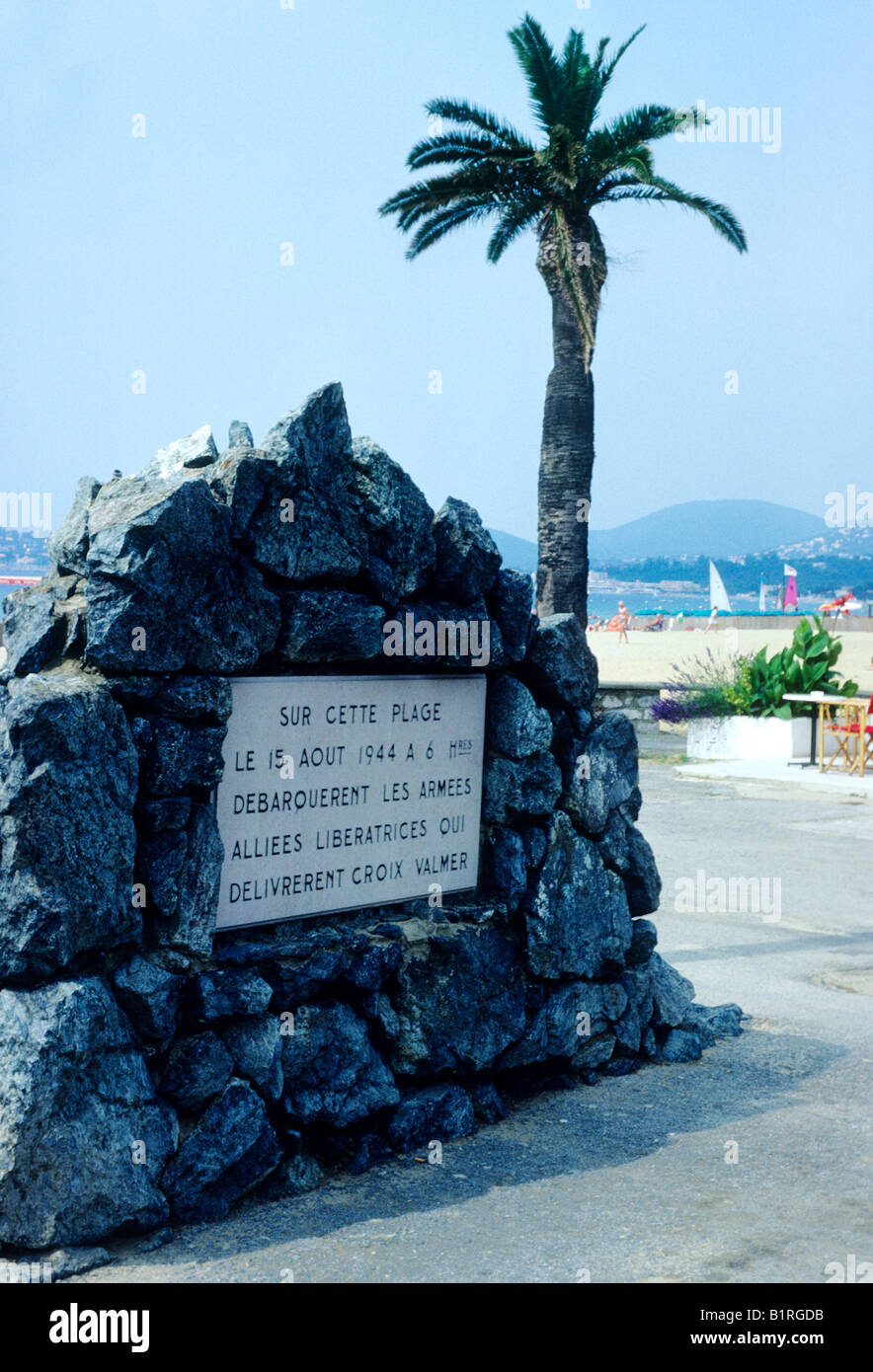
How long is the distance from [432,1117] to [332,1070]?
1.60 feet

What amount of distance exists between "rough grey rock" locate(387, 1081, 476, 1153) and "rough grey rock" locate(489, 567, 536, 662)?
5.15 ft

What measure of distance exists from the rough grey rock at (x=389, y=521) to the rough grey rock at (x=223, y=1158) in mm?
1650

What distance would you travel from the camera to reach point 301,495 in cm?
400

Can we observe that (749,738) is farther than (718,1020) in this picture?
Yes

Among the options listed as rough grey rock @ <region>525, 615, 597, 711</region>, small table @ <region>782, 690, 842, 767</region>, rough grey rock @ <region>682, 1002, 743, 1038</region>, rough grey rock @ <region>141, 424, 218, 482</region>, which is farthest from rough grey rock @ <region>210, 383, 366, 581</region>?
small table @ <region>782, 690, 842, 767</region>

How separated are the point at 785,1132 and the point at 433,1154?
1253 mm

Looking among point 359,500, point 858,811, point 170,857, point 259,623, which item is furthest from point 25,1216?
point 858,811

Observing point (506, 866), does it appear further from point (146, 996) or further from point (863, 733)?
point (863, 733)

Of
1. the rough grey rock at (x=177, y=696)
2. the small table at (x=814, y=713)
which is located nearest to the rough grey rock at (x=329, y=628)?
the rough grey rock at (x=177, y=696)

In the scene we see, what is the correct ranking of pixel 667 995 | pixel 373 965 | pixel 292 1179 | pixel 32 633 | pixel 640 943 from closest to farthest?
pixel 32 633, pixel 292 1179, pixel 373 965, pixel 640 943, pixel 667 995

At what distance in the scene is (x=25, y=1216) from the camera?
10.8 feet

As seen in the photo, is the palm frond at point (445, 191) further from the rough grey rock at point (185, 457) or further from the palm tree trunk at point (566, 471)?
the rough grey rock at point (185, 457)

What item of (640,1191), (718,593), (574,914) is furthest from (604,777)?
(718,593)

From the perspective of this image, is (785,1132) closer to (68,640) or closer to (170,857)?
(170,857)
